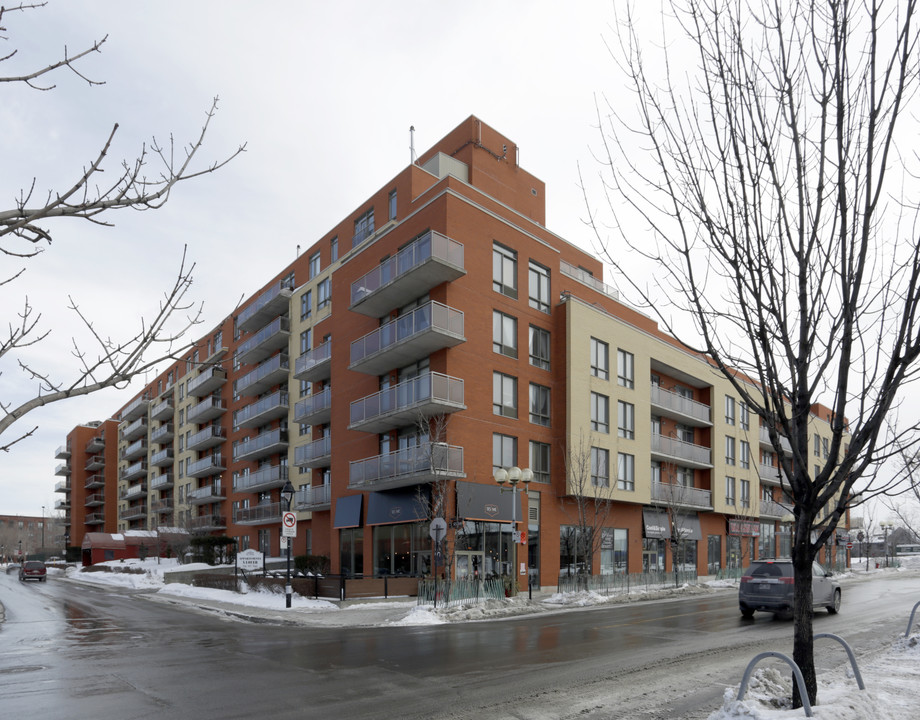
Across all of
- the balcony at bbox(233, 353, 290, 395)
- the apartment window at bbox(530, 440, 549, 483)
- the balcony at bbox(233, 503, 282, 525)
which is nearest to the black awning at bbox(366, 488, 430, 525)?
the apartment window at bbox(530, 440, 549, 483)

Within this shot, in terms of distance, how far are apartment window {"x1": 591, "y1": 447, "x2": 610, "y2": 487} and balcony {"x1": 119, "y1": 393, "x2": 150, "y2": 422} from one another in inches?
2455

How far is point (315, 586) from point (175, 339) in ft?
77.8

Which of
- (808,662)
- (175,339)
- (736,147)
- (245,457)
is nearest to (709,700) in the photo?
(808,662)

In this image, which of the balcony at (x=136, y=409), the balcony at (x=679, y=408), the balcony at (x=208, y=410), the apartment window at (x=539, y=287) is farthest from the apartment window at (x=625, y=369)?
the balcony at (x=136, y=409)

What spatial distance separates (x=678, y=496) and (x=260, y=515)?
28396mm

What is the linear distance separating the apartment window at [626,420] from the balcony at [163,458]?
171ft

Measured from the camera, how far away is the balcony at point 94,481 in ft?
317

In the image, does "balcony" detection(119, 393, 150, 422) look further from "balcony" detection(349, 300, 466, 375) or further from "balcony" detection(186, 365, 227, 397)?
"balcony" detection(349, 300, 466, 375)

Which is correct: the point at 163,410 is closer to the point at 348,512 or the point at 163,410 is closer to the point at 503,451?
the point at 348,512

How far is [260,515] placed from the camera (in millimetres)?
50719

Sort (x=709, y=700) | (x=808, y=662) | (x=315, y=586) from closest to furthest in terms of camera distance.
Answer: (x=808, y=662), (x=709, y=700), (x=315, y=586)

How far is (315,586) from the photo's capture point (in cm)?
2725

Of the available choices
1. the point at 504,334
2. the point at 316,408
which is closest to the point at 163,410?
the point at 316,408

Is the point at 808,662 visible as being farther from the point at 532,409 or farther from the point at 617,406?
the point at 617,406
